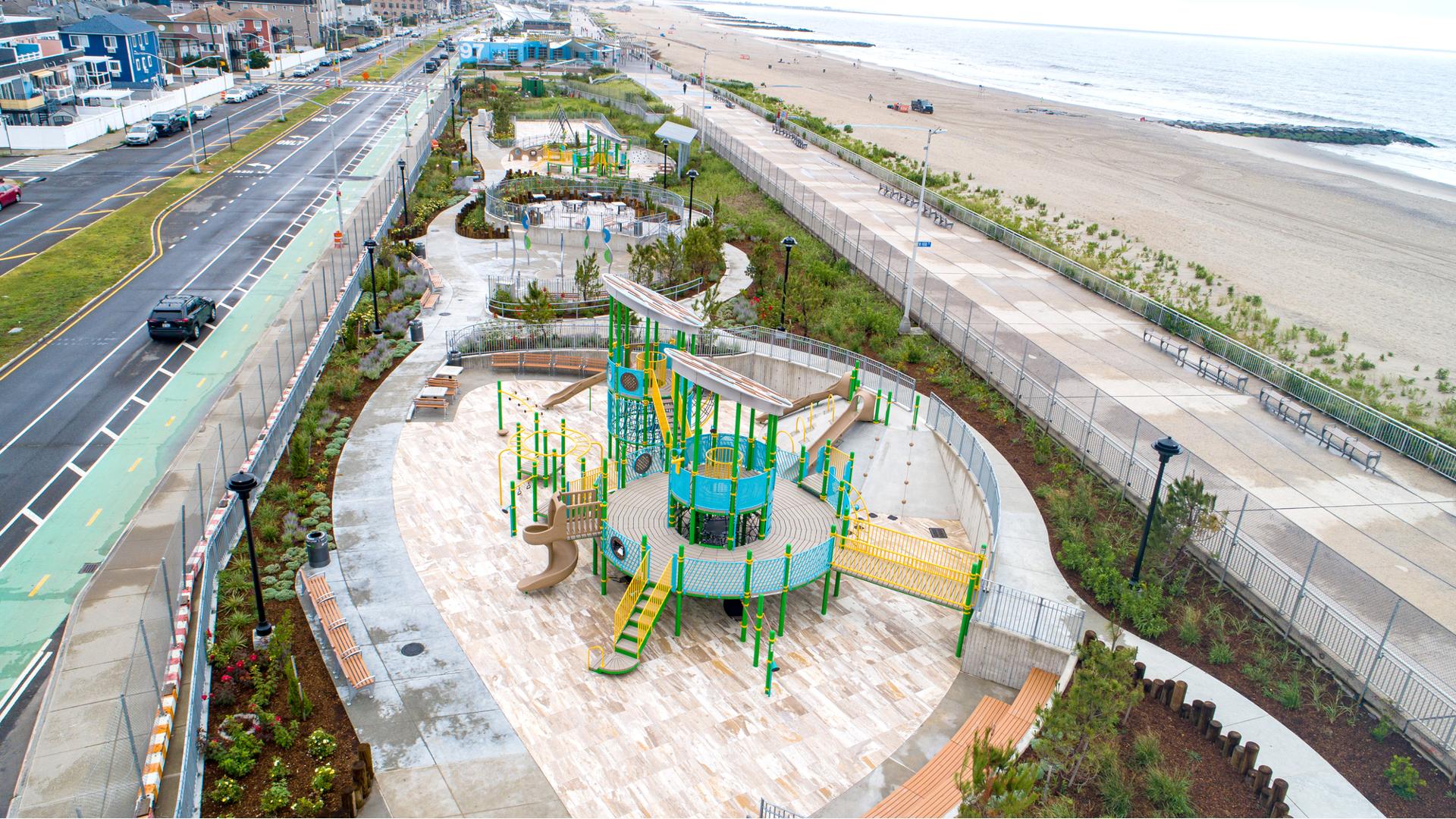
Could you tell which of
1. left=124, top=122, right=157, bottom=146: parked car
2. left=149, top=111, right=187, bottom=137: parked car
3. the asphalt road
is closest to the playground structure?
the asphalt road

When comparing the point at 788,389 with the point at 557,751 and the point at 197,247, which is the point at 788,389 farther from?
the point at 197,247

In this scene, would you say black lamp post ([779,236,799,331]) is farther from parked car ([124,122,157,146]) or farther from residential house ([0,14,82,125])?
residential house ([0,14,82,125])

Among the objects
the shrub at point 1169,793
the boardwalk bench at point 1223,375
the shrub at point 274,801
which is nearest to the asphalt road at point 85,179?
the shrub at point 274,801

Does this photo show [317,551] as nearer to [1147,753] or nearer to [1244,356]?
[1147,753]

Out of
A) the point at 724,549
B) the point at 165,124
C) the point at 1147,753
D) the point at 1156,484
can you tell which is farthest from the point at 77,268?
the point at 1147,753

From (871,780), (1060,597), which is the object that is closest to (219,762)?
(871,780)
